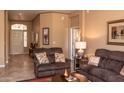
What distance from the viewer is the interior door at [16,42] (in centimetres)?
1300

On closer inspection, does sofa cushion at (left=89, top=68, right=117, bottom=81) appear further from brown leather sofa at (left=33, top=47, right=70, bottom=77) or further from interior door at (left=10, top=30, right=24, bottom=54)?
interior door at (left=10, top=30, right=24, bottom=54)

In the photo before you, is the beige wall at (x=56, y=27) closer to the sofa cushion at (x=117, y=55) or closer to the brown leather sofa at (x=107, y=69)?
A: the brown leather sofa at (x=107, y=69)

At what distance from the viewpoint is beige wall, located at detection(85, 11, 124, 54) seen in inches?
209

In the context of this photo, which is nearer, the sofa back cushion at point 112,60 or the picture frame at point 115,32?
the sofa back cushion at point 112,60

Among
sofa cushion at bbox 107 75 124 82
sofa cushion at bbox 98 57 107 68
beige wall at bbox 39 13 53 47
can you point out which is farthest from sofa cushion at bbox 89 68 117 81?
beige wall at bbox 39 13 53 47

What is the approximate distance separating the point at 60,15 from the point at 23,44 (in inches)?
226

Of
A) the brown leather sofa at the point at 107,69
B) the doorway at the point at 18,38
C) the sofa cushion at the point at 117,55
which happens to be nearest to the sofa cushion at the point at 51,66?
the brown leather sofa at the point at 107,69

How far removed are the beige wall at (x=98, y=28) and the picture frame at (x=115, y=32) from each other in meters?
0.13

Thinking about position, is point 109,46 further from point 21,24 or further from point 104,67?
point 21,24

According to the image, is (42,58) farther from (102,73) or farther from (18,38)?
(18,38)

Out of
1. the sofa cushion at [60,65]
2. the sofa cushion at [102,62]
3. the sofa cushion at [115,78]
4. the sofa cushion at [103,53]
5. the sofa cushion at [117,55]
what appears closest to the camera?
the sofa cushion at [115,78]

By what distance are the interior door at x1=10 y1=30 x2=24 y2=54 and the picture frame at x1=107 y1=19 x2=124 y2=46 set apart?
926cm
